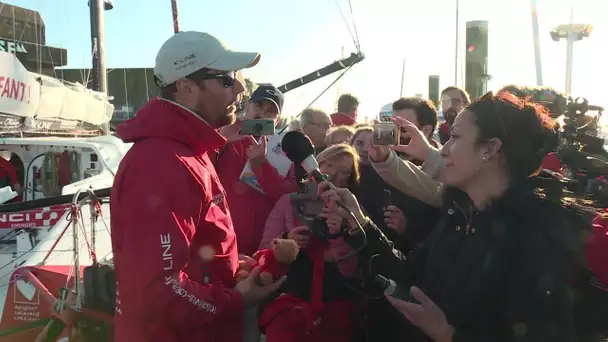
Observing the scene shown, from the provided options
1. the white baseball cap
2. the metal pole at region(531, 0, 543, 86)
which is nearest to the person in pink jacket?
the white baseball cap

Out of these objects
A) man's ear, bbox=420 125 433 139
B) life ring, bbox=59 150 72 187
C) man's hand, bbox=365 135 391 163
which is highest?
man's ear, bbox=420 125 433 139

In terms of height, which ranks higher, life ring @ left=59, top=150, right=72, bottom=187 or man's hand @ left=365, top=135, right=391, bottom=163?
man's hand @ left=365, top=135, right=391, bottom=163

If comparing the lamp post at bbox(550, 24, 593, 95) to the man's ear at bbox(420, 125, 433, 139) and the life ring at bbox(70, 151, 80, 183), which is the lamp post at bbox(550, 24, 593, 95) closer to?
the man's ear at bbox(420, 125, 433, 139)

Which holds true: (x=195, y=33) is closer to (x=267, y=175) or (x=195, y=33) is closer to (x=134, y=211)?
(x=134, y=211)

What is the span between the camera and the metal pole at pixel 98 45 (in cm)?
1269

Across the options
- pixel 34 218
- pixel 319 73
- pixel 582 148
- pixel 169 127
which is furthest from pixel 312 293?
pixel 319 73

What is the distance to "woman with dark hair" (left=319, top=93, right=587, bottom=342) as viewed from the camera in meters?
1.58

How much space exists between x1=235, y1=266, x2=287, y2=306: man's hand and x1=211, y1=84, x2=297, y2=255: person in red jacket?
3.43 ft

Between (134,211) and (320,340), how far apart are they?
1.40m

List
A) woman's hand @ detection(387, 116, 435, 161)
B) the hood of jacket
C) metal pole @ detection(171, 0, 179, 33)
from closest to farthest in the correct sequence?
the hood of jacket, woman's hand @ detection(387, 116, 435, 161), metal pole @ detection(171, 0, 179, 33)

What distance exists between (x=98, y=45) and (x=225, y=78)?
41.9ft

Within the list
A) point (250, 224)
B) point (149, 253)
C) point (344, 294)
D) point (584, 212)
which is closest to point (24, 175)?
point (250, 224)

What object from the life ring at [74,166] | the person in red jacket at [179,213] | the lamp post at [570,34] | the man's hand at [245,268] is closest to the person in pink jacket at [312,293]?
the man's hand at [245,268]

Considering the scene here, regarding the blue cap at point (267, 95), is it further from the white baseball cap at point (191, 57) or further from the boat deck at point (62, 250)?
the white baseball cap at point (191, 57)
